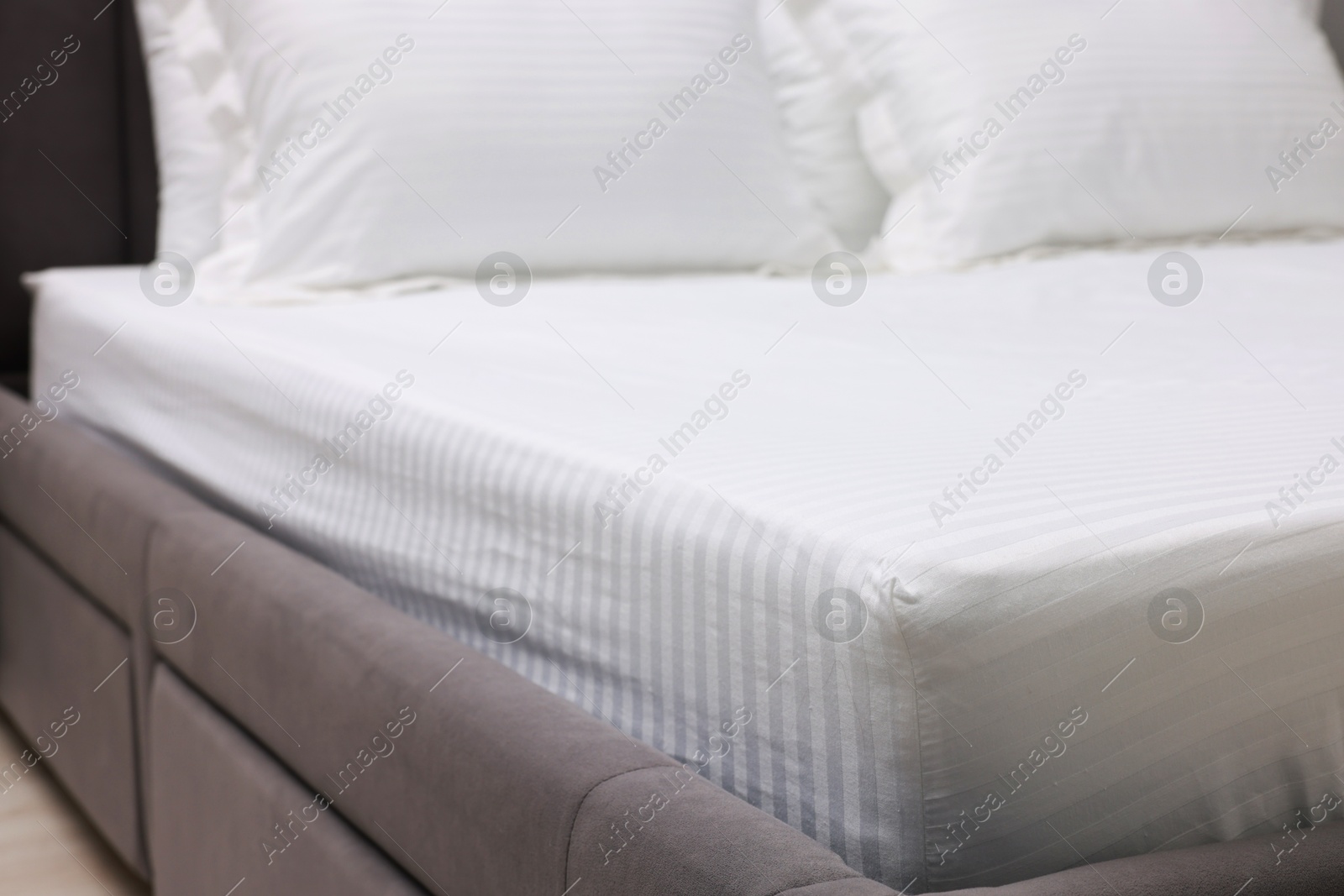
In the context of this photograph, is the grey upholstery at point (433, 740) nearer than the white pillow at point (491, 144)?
Yes

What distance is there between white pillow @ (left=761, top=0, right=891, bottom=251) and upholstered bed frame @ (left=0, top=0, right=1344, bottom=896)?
1.10 metres

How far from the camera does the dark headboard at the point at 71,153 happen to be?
1.94 meters

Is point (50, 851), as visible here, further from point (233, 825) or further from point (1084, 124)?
point (1084, 124)

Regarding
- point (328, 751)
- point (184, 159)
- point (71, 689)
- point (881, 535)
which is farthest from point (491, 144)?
point (881, 535)

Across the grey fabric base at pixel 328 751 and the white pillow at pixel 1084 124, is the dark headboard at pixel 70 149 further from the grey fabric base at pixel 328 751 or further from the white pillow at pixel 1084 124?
the white pillow at pixel 1084 124

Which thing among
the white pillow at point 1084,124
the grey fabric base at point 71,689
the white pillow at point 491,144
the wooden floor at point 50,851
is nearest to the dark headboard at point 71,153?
the white pillow at point 491,144

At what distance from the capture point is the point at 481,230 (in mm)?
1562

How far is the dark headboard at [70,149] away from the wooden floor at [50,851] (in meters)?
0.72

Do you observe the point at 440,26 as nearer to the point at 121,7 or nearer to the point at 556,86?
the point at 556,86

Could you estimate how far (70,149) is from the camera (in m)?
2.00

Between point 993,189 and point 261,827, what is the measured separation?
1284mm

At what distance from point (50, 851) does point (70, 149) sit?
1.11 m

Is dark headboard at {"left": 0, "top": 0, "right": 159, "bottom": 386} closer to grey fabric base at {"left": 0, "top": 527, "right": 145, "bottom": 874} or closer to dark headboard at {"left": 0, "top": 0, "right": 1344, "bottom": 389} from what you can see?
dark headboard at {"left": 0, "top": 0, "right": 1344, "bottom": 389}

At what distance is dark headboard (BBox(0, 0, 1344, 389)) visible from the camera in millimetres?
1940
